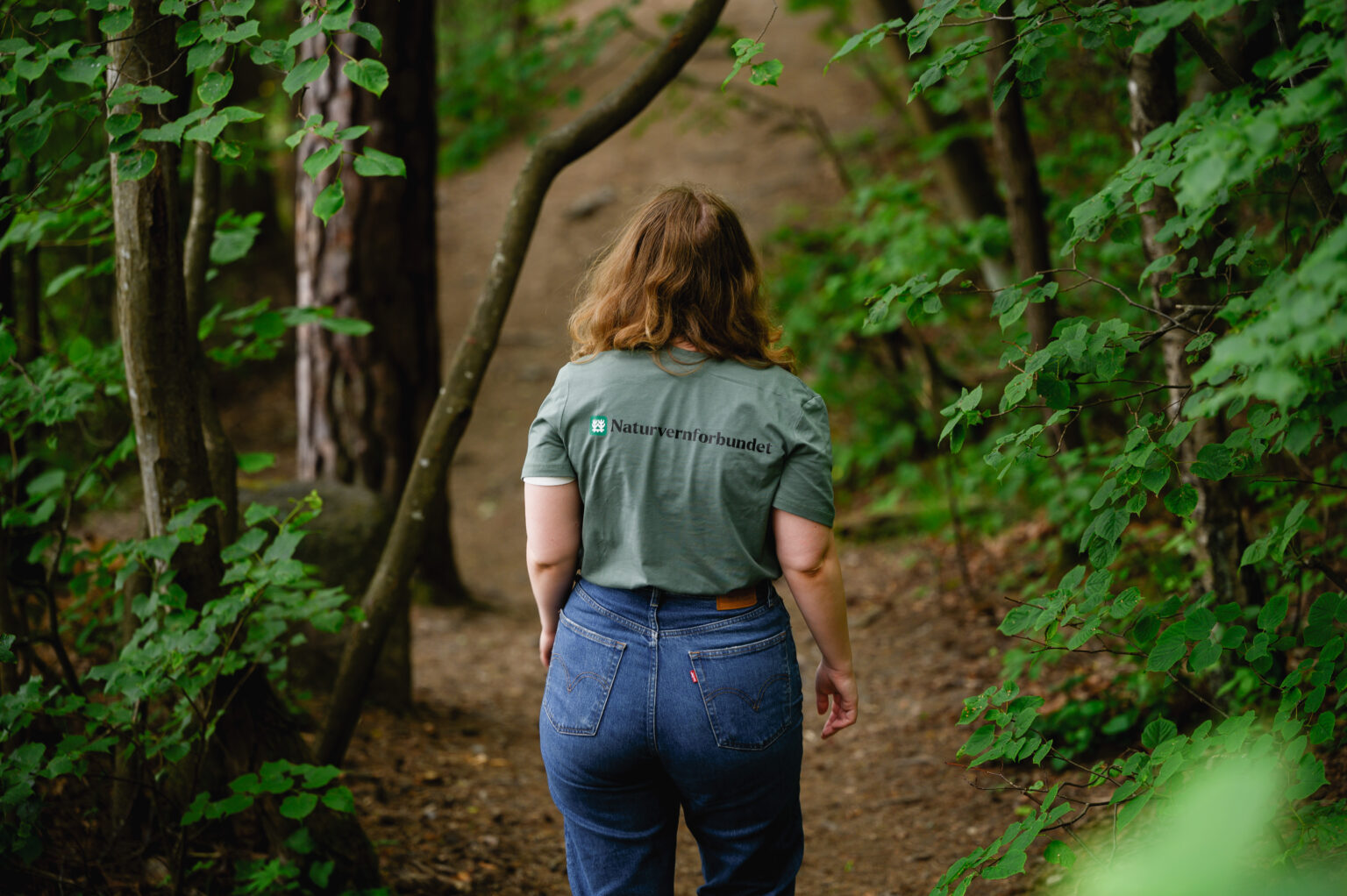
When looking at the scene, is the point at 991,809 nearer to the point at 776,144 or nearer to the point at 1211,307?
the point at 1211,307

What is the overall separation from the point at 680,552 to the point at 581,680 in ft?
1.12

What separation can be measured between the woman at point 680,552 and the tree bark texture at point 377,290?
10.9 ft

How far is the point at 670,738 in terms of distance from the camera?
1870 millimetres

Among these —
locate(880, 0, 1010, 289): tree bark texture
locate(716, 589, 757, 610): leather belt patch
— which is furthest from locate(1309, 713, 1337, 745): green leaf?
locate(880, 0, 1010, 289): tree bark texture

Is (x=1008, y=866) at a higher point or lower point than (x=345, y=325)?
lower

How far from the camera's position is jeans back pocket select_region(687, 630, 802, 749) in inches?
73.5

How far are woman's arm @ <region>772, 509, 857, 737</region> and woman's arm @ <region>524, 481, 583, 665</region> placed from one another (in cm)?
43

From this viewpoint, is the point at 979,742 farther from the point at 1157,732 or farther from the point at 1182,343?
the point at 1182,343

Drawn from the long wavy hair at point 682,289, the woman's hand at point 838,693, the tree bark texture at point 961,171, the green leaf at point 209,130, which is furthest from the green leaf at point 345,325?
the tree bark texture at point 961,171

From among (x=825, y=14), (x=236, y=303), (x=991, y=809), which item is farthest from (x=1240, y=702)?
(x=825, y=14)

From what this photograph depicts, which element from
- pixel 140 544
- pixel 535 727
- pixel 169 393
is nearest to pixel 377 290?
pixel 535 727

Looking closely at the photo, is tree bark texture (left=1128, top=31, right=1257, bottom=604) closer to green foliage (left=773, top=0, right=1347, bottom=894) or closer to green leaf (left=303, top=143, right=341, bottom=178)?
green foliage (left=773, top=0, right=1347, bottom=894)

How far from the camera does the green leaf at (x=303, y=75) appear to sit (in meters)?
1.93

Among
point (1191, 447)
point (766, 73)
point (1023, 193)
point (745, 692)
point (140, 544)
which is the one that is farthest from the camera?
point (1023, 193)
